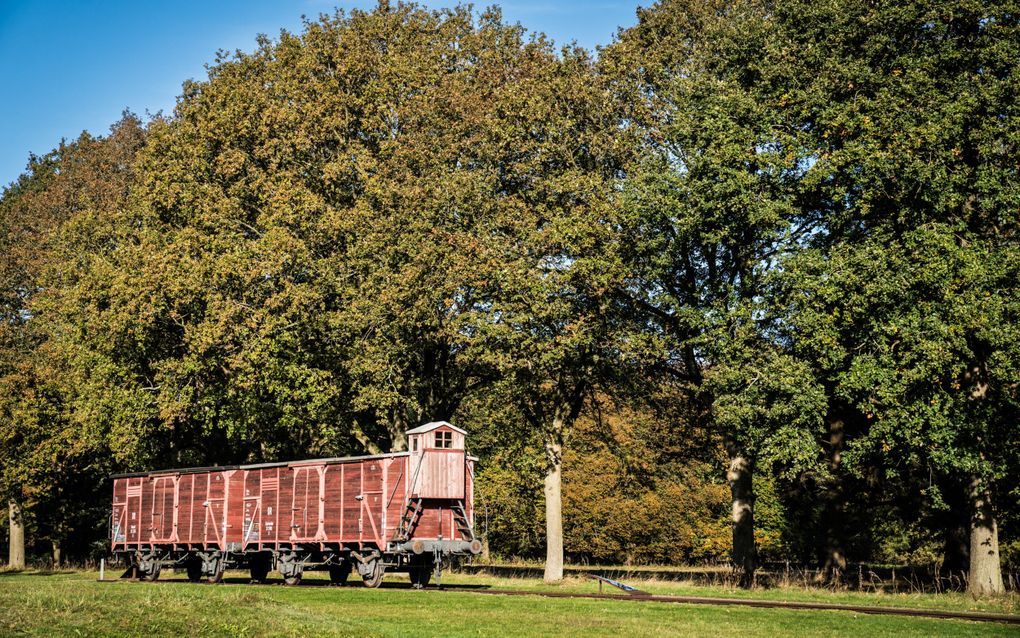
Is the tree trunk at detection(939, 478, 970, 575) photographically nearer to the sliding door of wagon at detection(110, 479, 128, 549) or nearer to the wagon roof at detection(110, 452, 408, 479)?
the wagon roof at detection(110, 452, 408, 479)

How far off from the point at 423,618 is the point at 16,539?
44.1 metres

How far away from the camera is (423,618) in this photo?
2030 centimetres

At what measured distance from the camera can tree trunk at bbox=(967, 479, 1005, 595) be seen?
2952cm

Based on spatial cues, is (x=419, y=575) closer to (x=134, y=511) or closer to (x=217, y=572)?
(x=217, y=572)

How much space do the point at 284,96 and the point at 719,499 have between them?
3460cm

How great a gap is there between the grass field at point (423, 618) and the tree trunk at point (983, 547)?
4193 millimetres

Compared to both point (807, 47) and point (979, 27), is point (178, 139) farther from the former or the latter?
point (979, 27)

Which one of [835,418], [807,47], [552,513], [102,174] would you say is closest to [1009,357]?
[835,418]

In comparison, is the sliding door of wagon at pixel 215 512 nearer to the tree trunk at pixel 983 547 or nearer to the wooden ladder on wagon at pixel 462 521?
the wooden ladder on wagon at pixel 462 521

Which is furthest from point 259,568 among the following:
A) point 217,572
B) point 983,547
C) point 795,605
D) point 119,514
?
point 983,547

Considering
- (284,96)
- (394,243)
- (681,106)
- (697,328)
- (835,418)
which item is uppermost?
(284,96)

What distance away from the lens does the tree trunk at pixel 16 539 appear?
55.3m

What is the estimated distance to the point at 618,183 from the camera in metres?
36.1

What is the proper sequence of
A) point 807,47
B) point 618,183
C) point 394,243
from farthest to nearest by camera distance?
point 394,243 < point 618,183 < point 807,47
